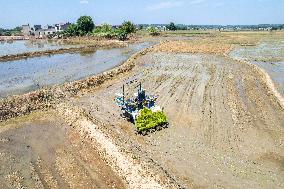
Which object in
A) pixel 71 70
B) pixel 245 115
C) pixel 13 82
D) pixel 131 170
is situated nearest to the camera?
pixel 131 170

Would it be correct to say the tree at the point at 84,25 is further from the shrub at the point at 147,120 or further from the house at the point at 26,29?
the shrub at the point at 147,120

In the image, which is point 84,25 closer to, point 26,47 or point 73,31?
point 73,31

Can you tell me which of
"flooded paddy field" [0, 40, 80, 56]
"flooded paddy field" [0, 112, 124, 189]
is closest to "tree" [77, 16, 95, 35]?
"flooded paddy field" [0, 40, 80, 56]

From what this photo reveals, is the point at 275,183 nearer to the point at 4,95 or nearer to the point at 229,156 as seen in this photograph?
the point at 229,156

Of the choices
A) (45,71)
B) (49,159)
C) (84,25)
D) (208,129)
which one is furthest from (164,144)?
(84,25)

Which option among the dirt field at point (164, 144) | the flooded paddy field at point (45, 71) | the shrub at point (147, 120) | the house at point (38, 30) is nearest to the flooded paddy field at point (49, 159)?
the dirt field at point (164, 144)

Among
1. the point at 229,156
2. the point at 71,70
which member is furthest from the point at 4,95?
the point at 229,156
